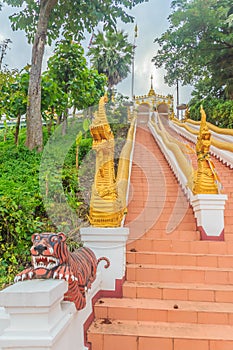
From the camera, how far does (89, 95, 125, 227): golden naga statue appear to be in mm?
3211

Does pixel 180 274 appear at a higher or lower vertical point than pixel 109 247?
lower

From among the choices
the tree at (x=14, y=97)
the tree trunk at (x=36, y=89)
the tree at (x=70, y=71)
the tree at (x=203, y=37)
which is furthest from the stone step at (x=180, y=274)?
the tree at (x=203, y=37)

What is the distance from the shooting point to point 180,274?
3533mm

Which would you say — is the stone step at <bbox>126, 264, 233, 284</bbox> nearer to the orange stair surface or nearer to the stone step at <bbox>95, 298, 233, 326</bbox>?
the orange stair surface

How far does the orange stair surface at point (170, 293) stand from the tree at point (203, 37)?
14.0 m

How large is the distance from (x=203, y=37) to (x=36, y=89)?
37.2ft

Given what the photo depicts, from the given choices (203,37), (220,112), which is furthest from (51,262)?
(203,37)

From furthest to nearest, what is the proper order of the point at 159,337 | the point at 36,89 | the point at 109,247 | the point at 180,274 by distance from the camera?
the point at 36,89
the point at 180,274
the point at 109,247
the point at 159,337

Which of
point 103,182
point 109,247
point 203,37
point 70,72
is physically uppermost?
point 203,37

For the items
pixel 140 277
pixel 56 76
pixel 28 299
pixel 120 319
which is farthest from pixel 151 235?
pixel 56 76

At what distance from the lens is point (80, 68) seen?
12172 millimetres

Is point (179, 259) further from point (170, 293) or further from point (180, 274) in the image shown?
point (170, 293)

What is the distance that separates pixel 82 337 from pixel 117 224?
1166 millimetres

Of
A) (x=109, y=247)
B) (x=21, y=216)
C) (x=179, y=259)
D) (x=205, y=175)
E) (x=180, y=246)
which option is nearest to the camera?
(x=109, y=247)
